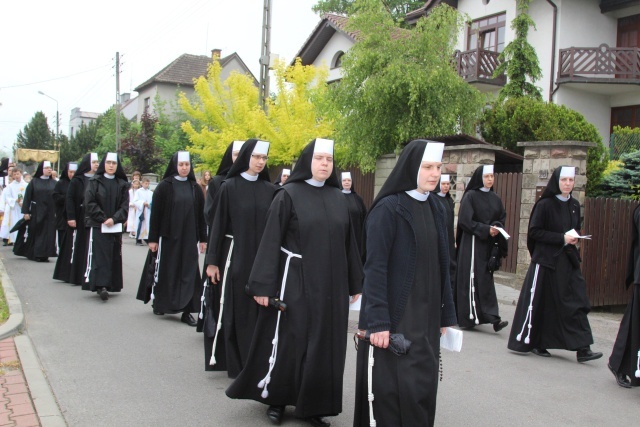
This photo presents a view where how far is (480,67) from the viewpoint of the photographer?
25938 millimetres

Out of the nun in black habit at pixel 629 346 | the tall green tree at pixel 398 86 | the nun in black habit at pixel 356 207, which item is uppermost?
the tall green tree at pixel 398 86

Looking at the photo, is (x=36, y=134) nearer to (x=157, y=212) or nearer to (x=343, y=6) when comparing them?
(x=343, y=6)

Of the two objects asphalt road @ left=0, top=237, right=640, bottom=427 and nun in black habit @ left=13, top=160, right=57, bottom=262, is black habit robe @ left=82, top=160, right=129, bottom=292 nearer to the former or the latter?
asphalt road @ left=0, top=237, right=640, bottom=427

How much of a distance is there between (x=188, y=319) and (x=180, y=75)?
4586 cm

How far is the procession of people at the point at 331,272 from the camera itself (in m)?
4.07

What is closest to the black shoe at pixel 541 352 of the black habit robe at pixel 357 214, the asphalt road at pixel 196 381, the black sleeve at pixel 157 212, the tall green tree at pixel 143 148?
the asphalt road at pixel 196 381

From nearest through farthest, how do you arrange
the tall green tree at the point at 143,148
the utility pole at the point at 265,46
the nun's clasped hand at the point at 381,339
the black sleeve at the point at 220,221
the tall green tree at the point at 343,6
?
the nun's clasped hand at the point at 381,339, the black sleeve at the point at 220,221, the utility pole at the point at 265,46, the tall green tree at the point at 143,148, the tall green tree at the point at 343,6

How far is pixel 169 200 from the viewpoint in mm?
9055

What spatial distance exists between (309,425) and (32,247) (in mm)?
12004

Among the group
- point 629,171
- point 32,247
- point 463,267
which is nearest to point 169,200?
point 463,267

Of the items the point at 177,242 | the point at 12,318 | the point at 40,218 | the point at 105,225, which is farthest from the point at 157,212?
the point at 40,218

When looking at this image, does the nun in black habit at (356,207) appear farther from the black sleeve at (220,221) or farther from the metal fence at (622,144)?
the metal fence at (622,144)


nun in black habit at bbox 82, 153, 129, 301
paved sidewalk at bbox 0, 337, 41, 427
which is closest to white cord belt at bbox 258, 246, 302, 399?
paved sidewalk at bbox 0, 337, 41, 427

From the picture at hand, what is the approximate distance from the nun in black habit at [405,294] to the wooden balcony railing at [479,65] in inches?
887
